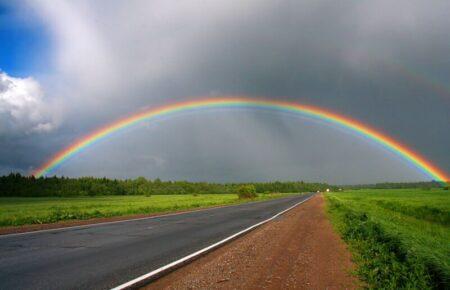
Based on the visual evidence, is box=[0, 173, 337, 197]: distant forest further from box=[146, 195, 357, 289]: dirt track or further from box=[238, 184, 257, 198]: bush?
box=[146, 195, 357, 289]: dirt track

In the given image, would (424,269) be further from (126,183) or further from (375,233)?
(126,183)

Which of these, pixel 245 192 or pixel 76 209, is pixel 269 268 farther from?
pixel 245 192

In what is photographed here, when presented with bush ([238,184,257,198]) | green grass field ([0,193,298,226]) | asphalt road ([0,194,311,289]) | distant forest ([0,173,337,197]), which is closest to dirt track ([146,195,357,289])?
asphalt road ([0,194,311,289])

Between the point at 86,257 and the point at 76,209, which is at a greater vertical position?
the point at 76,209

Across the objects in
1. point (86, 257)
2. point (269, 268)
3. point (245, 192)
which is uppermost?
point (245, 192)

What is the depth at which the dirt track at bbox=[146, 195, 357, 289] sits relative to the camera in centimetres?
713

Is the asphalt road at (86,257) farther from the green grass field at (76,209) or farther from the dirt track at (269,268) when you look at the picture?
the green grass field at (76,209)

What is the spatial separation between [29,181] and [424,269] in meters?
142

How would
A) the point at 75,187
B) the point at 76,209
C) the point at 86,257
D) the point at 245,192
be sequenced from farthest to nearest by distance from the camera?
the point at 75,187 < the point at 245,192 < the point at 76,209 < the point at 86,257

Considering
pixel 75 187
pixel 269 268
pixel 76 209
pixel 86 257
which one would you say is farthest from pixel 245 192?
pixel 75 187

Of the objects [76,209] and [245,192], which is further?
[245,192]

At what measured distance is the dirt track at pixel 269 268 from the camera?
7133mm

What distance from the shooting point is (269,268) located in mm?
8664

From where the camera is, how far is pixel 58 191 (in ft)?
403
